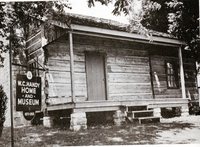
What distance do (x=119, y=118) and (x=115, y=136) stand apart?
1.95 metres

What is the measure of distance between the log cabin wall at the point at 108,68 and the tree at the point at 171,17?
1201mm

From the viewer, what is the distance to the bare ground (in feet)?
22.5

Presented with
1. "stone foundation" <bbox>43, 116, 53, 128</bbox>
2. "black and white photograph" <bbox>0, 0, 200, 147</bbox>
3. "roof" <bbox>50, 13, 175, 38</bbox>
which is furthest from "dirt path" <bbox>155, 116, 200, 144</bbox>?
"stone foundation" <bbox>43, 116, 53, 128</bbox>

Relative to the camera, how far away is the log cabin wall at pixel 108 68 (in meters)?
10.0

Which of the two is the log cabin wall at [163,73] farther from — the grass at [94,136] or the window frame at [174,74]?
the grass at [94,136]

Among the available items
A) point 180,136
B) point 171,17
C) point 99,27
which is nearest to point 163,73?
point 171,17

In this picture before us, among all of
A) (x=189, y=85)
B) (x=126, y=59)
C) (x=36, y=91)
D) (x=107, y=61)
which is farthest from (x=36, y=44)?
(x=189, y=85)

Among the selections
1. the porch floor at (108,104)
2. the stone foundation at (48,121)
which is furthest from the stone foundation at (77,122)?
the stone foundation at (48,121)

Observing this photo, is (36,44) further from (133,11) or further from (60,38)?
(133,11)

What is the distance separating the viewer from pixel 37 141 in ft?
23.5

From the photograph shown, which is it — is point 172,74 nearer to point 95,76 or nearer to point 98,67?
point 98,67

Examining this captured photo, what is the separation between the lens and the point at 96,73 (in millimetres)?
10766

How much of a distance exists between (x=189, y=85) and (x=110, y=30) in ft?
17.3

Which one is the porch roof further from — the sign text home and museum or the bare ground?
the bare ground
